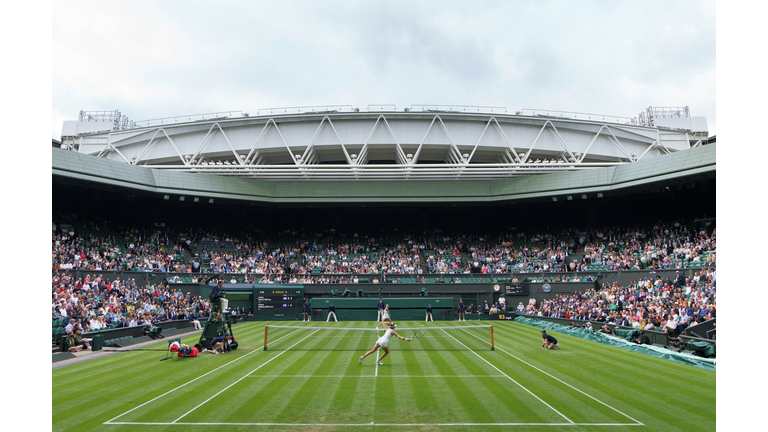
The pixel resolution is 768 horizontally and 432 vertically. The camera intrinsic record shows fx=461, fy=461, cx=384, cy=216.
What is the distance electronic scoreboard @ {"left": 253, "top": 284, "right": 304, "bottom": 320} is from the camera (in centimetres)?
3772

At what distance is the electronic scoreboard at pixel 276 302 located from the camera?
124 feet

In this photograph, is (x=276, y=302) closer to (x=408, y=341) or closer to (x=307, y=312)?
(x=307, y=312)

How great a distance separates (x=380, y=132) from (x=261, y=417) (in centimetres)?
3785

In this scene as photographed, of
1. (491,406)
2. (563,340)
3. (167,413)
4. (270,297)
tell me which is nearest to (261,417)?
(167,413)

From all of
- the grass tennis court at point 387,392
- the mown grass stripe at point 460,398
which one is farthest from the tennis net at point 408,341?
the mown grass stripe at point 460,398


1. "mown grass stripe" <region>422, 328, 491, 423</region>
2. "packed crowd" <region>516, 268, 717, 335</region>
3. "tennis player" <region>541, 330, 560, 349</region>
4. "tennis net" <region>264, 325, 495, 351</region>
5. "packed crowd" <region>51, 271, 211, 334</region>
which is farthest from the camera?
"packed crowd" <region>51, 271, 211, 334</region>

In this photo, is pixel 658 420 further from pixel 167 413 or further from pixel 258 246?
pixel 258 246

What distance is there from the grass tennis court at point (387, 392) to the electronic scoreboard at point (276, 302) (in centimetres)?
1806

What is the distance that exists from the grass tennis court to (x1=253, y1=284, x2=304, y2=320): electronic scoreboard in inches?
711

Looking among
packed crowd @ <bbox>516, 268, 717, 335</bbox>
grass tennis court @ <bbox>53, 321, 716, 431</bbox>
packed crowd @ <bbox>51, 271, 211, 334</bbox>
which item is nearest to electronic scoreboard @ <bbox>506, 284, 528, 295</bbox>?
packed crowd @ <bbox>516, 268, 717, 335</bbox>

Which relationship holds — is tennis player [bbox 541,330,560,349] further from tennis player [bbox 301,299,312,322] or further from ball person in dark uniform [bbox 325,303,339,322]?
tennis player [bbox 301,299,312,322]

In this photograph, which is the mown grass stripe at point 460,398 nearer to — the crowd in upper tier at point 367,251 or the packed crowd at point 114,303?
the packed crowd at point 114,303

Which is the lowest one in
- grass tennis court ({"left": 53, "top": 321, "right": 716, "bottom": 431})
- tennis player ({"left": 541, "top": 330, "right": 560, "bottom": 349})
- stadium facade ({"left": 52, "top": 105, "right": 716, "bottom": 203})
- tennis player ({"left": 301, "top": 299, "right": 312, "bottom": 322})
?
tennis player ({"left": 301, "top": 299, "right": 312, "bottom": 322})

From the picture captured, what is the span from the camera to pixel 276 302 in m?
38.0
